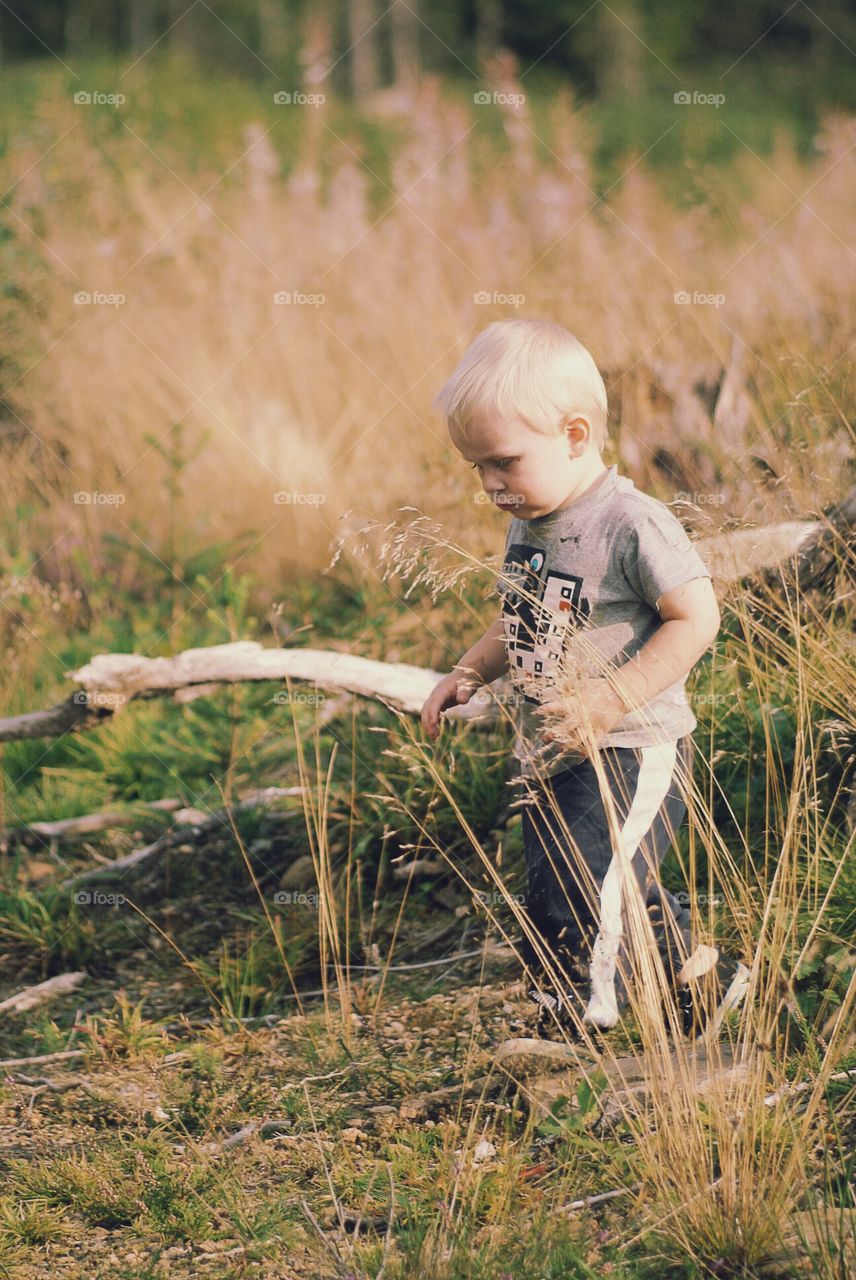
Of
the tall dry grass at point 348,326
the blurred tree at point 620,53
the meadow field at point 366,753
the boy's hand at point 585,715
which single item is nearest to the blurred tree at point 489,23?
the blurred tree at point 620,53

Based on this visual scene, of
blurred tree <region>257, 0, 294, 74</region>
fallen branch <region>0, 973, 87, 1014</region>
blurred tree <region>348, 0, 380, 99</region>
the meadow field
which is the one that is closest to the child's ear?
the meadow field

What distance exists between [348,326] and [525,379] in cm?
397

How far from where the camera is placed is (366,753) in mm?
3398

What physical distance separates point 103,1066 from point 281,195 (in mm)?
8064

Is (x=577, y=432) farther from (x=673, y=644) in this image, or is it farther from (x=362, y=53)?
(x=362, y=53)

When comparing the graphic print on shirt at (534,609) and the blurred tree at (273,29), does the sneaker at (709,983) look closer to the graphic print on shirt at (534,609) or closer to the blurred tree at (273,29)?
the graphic print on shirt at (534,609)

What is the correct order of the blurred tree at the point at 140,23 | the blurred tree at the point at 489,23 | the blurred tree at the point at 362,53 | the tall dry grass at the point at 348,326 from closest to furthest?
the tall dry grass at the point at 348,326, the blurred tree at the point at 362,53, the blurred tree at the point at 140,23, the blurred tree at the point at 489,23

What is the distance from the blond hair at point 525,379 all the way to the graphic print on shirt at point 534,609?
28cm

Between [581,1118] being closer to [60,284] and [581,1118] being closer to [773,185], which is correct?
[60,284]

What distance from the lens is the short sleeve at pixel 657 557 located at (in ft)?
7.32

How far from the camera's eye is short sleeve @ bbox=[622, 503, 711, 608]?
2230 mm

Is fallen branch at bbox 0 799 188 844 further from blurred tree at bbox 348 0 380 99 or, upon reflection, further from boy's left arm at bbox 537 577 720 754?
blurred tree at bbox 348 0 380 99

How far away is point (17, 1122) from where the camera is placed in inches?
98.8

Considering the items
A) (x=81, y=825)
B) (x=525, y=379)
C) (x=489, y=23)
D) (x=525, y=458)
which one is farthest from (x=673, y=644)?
(x=489, y=23)
